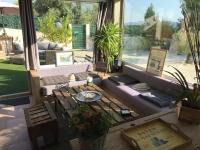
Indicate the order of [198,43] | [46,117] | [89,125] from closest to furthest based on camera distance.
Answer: [89,125] < [198,43] < [46,117]

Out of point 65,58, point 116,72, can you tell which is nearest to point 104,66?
point 116,72

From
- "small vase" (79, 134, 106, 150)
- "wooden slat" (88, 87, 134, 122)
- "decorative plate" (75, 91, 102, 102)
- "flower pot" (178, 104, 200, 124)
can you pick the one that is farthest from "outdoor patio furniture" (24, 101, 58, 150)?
"flower pot" (178, 104, 200, 124)

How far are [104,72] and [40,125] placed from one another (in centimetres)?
275

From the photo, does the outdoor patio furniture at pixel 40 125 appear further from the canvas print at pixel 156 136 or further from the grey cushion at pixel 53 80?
the canvas print at pixel 156 136

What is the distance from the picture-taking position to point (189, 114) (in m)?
1.61

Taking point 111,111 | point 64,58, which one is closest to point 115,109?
point 111,111

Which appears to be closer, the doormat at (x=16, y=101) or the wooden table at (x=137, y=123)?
the wooden table at (x=137, y=123)

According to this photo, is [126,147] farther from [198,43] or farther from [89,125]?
[198,43]

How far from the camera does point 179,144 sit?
1292 millimetres

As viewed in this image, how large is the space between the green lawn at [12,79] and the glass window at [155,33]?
2.88 metres

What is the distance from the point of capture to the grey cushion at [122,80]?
431 centimetres

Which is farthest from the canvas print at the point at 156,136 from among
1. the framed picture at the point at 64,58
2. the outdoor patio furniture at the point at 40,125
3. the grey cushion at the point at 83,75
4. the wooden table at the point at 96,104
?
the framed picture at the point at 64,58

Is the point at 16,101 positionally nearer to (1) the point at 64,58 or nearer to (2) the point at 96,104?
(1) the point at 64,58

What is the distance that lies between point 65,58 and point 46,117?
2376 mm
